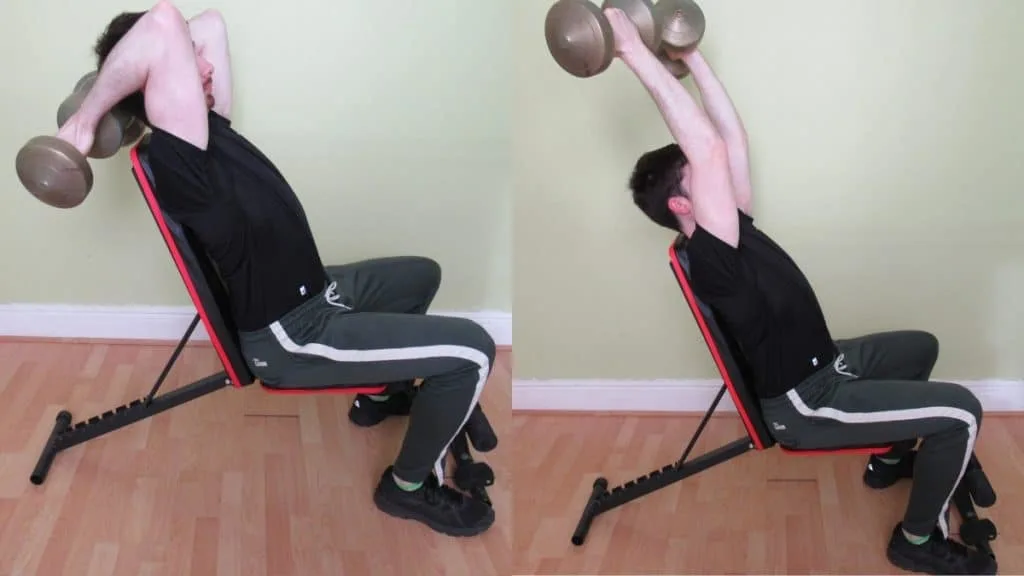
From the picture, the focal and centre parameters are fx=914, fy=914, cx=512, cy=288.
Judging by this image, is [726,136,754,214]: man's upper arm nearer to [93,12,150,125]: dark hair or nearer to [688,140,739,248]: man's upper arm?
[688,140,739,248]: man's upper arm

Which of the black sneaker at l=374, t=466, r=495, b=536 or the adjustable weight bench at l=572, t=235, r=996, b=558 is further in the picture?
the black sneaker at l=374, t=466, r=495, b=536

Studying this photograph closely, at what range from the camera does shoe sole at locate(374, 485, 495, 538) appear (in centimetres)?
194

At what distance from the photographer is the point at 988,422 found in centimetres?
229

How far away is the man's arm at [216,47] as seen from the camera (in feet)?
6.21

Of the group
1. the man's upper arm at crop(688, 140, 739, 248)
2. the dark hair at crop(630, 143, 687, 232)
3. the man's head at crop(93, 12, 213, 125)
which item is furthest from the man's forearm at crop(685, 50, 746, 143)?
the man's head at crop(93, 12, 213, 125)

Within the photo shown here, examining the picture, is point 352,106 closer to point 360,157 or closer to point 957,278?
point 360,157

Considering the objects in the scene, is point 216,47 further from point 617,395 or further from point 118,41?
point 617,395

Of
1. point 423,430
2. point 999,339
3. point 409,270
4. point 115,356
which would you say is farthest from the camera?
point 115,356

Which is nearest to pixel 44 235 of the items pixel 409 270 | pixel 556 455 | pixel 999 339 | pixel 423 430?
pixel 409 270

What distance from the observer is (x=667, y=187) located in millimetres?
1701

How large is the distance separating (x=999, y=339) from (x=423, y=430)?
1.45 m

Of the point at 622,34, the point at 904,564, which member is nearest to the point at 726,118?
the point at 622,34

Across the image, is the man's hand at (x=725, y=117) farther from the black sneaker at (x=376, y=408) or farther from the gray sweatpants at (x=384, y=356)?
the black sneaker at (x=376, y=408)

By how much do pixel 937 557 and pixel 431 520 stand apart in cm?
104
